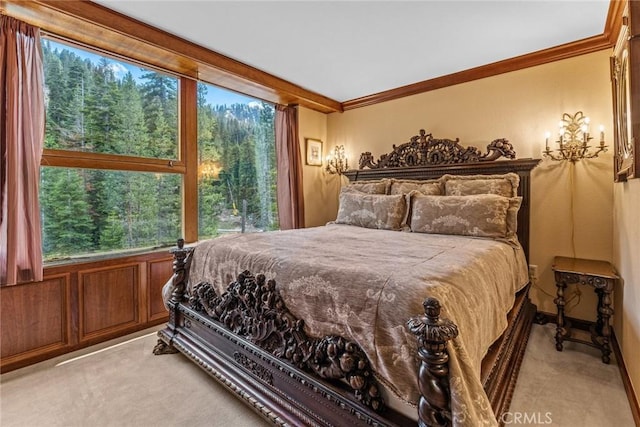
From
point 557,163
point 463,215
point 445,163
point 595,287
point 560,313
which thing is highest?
point 445,163

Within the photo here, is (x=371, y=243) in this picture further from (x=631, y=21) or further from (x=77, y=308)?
(x=77, y=308)

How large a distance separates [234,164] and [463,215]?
2.62 meters

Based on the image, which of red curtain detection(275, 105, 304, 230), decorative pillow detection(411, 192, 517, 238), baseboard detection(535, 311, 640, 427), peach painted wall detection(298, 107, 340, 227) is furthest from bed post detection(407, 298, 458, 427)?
peach painted wall detection(298, 107, 340, 227)

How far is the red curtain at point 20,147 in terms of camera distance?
213cm

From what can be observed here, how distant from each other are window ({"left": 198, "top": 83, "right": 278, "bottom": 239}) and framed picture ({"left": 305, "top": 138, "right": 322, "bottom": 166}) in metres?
0.58

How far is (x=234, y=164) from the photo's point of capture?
149 inches

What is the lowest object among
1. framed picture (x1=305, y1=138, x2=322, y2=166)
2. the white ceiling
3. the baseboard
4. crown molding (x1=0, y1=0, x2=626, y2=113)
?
the baseboard

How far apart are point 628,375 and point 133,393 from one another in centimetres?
306

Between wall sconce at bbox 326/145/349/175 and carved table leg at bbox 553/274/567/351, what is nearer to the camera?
carved table leg at bbox 553/274/567/351

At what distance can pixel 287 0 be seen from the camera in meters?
2.22

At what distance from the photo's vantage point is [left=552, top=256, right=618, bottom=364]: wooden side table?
2.20m

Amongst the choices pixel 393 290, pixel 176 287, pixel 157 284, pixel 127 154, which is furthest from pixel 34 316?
pixel 393 290

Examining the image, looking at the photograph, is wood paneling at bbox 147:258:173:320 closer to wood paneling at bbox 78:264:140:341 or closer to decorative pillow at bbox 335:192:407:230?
wood paneling at bbox 78:264:140:341

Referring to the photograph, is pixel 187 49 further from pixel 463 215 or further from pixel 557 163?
pixel 557 163
